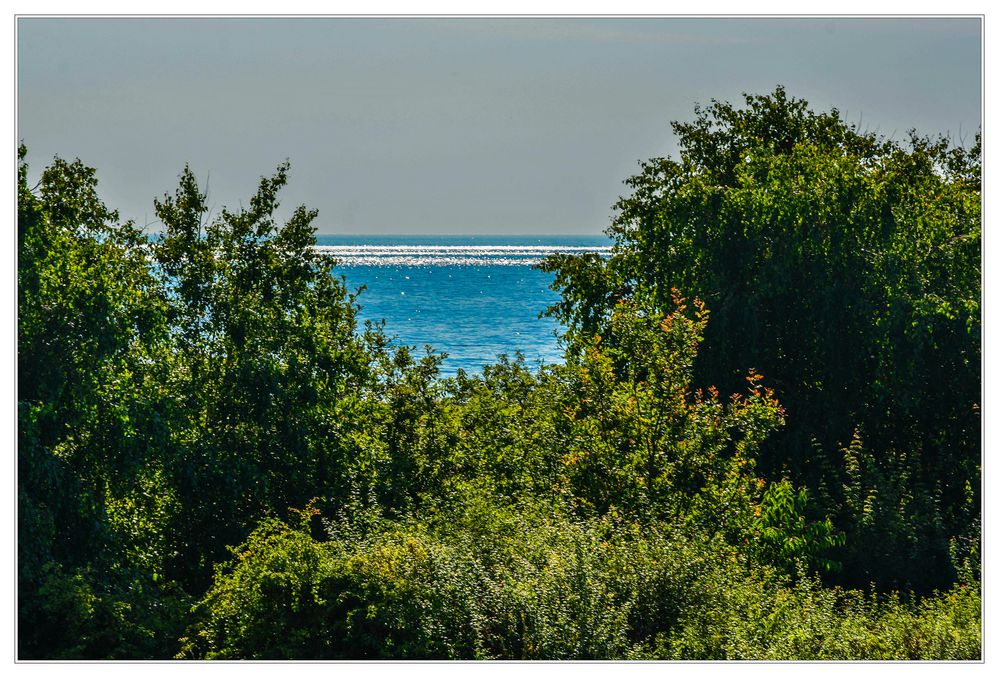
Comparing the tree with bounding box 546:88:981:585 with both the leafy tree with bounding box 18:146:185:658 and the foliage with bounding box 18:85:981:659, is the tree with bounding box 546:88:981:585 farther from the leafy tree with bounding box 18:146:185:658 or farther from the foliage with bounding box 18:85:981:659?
the leafy tree with bounding box 18:146:185:658

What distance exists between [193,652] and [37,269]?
201 inches

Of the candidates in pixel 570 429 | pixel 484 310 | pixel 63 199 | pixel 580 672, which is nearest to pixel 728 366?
pixel 570 429

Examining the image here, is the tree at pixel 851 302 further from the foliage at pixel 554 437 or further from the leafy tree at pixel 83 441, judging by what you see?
the leafy tree at pixel 83 441

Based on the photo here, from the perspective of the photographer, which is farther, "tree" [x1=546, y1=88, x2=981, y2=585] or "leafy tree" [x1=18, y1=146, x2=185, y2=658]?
"tree" [x1=546, y1=88, x2=981, y2=585]

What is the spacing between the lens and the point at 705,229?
1697 cm

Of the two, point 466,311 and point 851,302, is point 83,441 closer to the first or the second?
point 851,302

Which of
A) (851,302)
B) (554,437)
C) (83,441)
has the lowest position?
(83,441)

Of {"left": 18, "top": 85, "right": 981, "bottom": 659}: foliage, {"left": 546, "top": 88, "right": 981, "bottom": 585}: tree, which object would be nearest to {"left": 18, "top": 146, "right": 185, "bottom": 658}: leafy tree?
{"left": 18, "top": 85, "right": 981, "bottom": 659}: foliage

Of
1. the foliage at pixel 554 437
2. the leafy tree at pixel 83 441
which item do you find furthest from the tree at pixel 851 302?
the leafy tree at pixel 83 441

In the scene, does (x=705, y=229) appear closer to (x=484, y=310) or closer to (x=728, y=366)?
(x=728, y=366)

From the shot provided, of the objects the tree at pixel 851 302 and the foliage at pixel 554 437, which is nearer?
the foliage at pixel 554 437

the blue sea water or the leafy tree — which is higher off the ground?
the blue sea water

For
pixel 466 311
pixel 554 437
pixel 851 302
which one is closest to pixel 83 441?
pixel 554 437

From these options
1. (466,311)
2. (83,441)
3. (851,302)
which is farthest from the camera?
(466,311)
